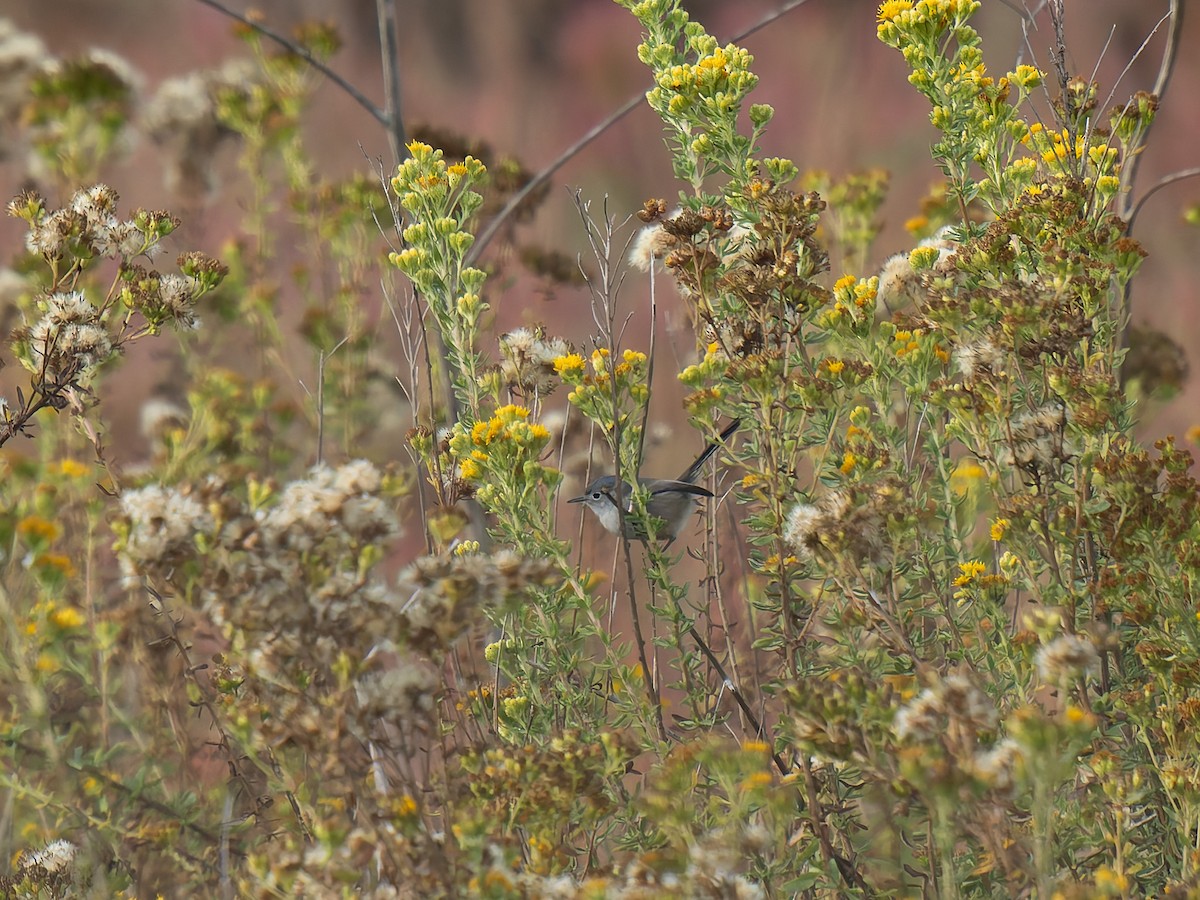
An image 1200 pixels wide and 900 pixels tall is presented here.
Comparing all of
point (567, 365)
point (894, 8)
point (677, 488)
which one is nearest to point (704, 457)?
point (677, 488)

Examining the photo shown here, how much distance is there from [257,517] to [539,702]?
0.84 m

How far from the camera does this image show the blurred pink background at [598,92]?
8641mm

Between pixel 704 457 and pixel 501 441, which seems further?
pixel 704 457

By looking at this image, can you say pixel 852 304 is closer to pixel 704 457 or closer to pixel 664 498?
pixel 704 457

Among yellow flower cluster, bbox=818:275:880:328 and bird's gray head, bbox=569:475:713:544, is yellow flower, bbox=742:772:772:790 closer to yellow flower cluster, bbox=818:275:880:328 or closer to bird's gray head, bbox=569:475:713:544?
yellow flower cluster, bbox=818:275:880:328

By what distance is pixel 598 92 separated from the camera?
38.5 feet

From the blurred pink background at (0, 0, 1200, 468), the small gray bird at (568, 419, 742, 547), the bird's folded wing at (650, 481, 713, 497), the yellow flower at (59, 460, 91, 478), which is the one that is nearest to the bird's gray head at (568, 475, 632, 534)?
the small gray bird at (568, 419, 742, 547)

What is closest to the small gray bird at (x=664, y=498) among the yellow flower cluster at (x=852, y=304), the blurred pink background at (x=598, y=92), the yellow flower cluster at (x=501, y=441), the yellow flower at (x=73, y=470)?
the yellow flower cluster at (x=852, y=304)

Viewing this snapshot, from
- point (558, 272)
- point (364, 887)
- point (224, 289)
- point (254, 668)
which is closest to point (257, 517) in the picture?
point (254, 668)

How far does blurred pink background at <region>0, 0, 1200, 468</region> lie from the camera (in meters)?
8.64

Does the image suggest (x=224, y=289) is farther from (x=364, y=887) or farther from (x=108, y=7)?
(x=108, y=7)

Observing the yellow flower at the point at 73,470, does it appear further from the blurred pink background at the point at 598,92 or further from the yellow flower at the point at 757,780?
the blurred pink background at the point at 598,92

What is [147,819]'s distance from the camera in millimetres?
2279

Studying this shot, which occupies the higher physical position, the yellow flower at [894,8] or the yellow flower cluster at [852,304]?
the yellow flower at [894,8]
